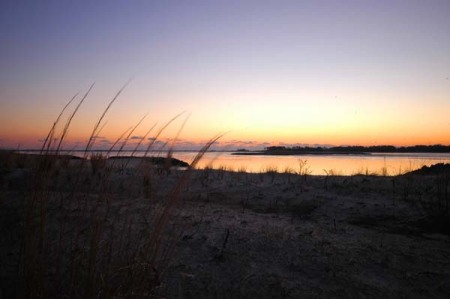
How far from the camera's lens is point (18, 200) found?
4258 mm

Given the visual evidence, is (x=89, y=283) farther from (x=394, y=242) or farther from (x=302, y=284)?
(x=394, y=242)

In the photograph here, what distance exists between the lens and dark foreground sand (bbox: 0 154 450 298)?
94.5 inches

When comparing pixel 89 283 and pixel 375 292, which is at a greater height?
pixel 89 283

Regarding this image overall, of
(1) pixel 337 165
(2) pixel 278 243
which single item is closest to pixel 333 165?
(1) pixel 337 165

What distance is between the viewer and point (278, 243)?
10.8ft

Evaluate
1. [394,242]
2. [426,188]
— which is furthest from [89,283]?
[426,188]

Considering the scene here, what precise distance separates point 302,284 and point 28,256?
1.86 meters

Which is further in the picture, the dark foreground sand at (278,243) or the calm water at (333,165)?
the calm water at (333,165)

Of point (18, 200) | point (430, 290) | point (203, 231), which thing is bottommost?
point (430, 290)

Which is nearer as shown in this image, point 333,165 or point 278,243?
point 278,243

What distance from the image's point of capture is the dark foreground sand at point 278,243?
2.40m

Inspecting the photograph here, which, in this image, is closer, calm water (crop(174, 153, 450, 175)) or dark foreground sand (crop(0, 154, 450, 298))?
dark foreground sand (crop(0, 154, 450, 298))

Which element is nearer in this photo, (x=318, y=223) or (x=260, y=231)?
(x=260, y=231)

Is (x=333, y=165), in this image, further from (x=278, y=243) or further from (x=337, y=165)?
(x=278, y=243)
